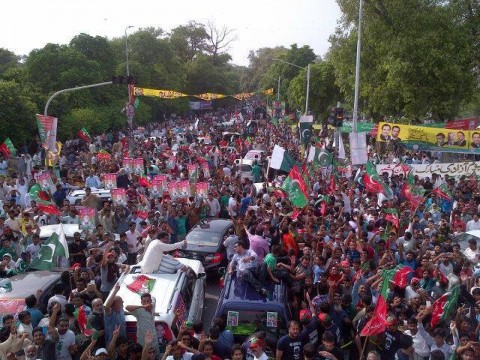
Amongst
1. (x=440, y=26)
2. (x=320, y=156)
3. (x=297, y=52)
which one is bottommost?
(x=320, y=156)

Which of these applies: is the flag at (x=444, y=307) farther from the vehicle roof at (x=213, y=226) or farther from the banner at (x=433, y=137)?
the banner at (x=433, y=137)

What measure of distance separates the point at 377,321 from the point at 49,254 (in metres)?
5.26

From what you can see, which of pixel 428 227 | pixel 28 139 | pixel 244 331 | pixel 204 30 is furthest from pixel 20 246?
pixel 204 30

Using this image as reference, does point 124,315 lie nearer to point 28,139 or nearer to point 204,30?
point 28,139

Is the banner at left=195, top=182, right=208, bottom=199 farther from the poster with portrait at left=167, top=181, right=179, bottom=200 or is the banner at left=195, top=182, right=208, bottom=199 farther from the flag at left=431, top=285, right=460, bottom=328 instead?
the flag at left=431, top=285, right=460, bottom=328

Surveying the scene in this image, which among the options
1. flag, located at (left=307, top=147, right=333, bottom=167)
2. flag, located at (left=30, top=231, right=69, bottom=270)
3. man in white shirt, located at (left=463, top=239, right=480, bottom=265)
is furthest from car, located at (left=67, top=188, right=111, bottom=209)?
man in white shirt, located at (left=463, top=239, right=480, bottom=265)

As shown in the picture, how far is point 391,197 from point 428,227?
8.74 ft

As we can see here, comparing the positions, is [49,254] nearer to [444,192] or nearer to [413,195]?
[413,195]

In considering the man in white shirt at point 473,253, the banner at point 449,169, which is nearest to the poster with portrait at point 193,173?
the banner at point 449,169

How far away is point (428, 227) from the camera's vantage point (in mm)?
12133

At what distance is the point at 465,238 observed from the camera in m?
10.9

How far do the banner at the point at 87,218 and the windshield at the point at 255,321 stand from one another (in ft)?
18.7

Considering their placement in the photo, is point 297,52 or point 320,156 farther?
point 297,52

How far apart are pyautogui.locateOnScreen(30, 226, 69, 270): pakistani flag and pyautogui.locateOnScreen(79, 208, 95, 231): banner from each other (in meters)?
2.41
